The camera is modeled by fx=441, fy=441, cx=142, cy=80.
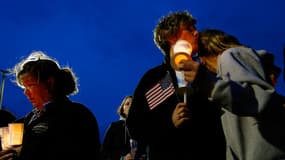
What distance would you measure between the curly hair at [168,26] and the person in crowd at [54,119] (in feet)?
3.00

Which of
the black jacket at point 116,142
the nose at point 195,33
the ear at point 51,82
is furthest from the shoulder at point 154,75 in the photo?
the black jacket at point 116,142

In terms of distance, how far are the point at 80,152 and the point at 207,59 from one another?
1361 millimetres

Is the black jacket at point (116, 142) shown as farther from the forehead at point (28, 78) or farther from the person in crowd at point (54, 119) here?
the forehead at point (28, 78)

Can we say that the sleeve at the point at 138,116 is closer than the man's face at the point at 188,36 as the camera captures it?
No

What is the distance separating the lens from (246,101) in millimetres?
2275

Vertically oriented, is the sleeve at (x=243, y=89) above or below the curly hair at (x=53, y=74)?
below

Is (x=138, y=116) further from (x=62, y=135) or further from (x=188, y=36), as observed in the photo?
(x=188, y=36)

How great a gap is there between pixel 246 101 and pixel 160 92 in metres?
1.45

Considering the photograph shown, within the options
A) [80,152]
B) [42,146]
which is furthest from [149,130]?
[42,146]

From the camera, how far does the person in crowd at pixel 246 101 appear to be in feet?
7.52

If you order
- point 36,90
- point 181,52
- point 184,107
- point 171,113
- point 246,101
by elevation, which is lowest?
point 246,101

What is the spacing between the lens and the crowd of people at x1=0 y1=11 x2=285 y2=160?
2.36 metres

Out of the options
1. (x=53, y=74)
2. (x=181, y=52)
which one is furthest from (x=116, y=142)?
(x=181, y=52)

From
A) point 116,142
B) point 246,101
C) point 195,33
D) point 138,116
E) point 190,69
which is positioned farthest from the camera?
point 116,142
